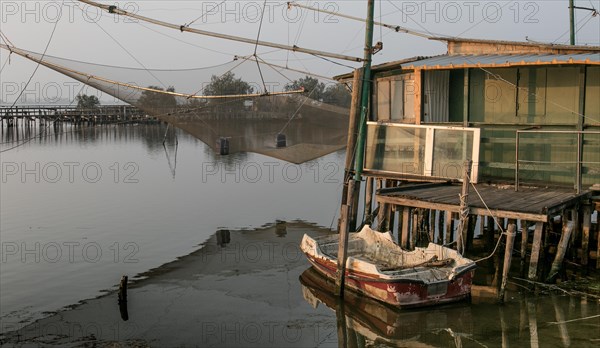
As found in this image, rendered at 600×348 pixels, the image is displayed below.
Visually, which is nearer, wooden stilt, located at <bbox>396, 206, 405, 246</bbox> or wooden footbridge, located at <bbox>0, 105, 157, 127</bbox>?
wooden stilt, located at <bbox>396, 206, 405, 246</bbox>

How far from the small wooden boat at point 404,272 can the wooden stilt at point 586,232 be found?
125 inches

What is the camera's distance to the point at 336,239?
14.8 meters

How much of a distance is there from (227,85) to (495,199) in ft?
47.0

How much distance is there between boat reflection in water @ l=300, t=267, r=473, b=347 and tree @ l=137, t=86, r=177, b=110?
10.7 metres

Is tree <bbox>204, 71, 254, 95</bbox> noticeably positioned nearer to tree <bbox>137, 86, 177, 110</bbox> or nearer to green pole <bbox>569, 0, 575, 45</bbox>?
tree <bbox>137, 86, 177, 110</bbox>

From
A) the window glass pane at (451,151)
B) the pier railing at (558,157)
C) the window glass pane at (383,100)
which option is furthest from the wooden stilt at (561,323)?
the window glass pane at (383,100)

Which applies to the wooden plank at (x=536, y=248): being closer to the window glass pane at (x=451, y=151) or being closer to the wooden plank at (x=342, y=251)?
the window glass pane at (x=451, y=151)

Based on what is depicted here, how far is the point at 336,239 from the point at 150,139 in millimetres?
49912

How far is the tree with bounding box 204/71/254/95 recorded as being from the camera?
22812 millimetres

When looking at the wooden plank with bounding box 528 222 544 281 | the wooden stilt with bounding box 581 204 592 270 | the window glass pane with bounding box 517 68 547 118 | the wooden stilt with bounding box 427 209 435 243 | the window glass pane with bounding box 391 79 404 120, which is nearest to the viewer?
the wooden plank with bounding box 528 222 544 281

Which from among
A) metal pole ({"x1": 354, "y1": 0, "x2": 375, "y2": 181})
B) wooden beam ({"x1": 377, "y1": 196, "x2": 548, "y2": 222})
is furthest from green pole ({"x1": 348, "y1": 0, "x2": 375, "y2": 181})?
wooden beam ({"x1": 377, "y1": 196, "x2": 548, "y2": 222})

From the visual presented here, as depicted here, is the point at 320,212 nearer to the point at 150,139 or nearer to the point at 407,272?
the point at 407,272

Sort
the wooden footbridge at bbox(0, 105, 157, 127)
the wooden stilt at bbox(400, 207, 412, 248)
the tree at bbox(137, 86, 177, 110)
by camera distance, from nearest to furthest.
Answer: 1. the wooden stilt at bbox(400, 207, 412, 248)
2. the tree at bbox(137, 86, 177, 110)
3. the wooden footbridge at bbox(0, 105, 157, 127)

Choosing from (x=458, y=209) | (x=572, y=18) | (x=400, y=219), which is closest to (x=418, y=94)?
(x=400, y=219)
